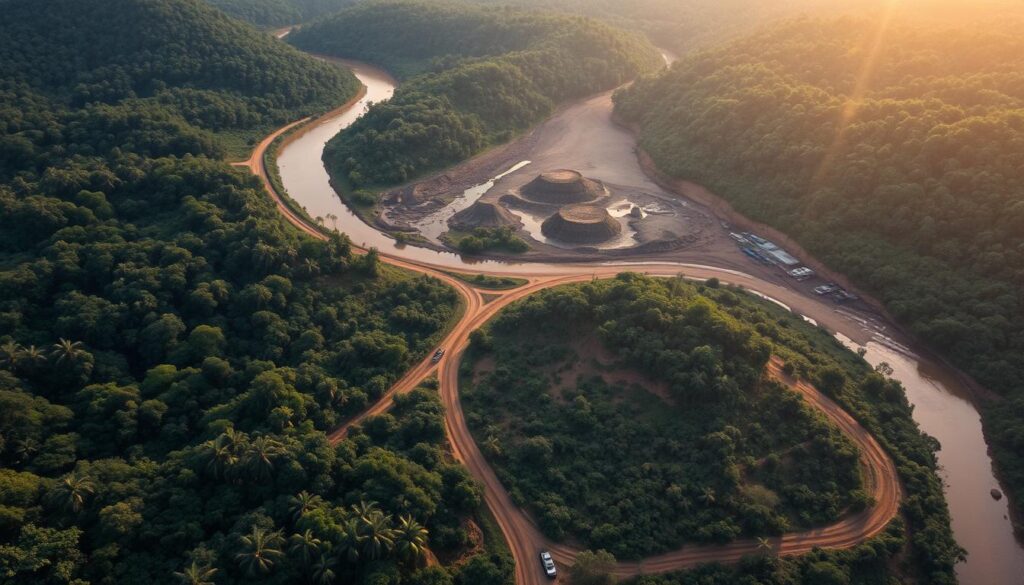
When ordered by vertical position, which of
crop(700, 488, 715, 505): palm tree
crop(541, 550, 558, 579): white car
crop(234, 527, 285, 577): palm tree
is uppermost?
crop(234, 527, 285, 577): palm tree

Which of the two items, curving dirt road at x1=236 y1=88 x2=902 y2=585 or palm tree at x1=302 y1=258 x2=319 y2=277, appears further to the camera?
palm tree at x1=302 y1=258 x2=319 y2=277

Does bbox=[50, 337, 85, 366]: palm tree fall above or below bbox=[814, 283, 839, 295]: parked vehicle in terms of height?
below

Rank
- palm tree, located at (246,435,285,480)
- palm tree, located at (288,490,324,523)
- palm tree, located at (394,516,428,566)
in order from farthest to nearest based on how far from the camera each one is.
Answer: palm tree, located at (246,435,285,480) → palm tree, located at (288,490,324,523) → palm tree, located at (394,516,428,566)

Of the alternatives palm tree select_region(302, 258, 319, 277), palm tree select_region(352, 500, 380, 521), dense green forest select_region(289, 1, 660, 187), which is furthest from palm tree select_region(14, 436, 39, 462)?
dense green forest select_region(289, 1, 660, 187)

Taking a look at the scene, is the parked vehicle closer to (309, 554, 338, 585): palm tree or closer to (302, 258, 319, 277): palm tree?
(302, 258, 319, 277): palm tree

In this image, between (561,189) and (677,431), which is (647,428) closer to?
(677,431)

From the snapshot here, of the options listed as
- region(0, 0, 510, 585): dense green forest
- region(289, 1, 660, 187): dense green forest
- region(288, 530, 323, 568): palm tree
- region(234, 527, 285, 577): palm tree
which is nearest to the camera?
region(234, 527, 285, 577): palm tree

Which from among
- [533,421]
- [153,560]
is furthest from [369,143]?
[153,560]

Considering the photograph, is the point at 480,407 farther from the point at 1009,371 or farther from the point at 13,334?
the point at 1009,371
